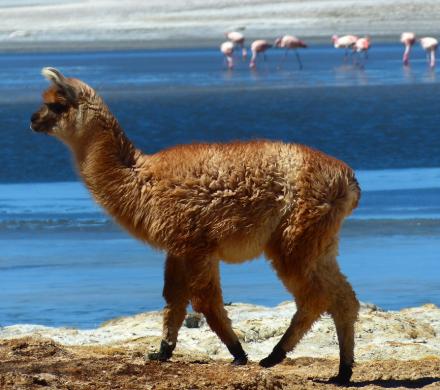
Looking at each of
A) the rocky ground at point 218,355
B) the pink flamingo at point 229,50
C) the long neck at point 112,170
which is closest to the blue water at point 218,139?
the rocky ground at point 218,355

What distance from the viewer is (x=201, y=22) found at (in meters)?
74.6

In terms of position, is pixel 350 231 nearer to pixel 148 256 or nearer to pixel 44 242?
pixel 148 256

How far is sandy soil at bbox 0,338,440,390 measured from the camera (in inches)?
244

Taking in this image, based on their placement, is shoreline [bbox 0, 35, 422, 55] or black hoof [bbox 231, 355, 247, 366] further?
shoreline [bbox 0, 35, 422, 55]

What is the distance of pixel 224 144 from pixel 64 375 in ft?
5.26

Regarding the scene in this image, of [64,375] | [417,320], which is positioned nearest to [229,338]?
[64,375]

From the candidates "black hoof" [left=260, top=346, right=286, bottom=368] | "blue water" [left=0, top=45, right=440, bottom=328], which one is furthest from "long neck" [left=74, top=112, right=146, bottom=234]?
"blue water" [left=0, top=45, right=440, bottom=328]

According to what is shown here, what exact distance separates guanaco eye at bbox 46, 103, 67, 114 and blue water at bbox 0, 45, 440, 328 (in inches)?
116

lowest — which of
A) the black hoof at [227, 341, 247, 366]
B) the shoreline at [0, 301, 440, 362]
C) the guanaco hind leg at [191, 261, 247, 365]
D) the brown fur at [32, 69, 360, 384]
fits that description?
the shoreline at [0, 301, 440, 362]

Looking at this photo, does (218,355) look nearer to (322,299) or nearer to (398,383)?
(322,299)

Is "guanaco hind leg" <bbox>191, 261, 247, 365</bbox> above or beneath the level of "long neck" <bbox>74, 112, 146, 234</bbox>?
beneath

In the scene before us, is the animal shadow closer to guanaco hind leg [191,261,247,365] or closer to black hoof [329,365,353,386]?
black hoof [329,365,353,386]

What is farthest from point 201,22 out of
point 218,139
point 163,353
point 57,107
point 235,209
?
point 235,209

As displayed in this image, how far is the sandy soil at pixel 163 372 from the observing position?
6207 millimetres
